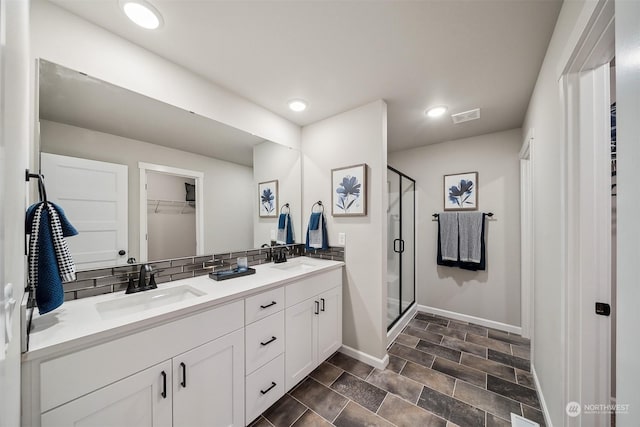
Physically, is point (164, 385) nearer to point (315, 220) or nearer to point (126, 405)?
point (126, 405)

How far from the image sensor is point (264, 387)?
146 cm

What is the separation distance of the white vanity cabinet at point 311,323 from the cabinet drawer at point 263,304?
0.08 metres

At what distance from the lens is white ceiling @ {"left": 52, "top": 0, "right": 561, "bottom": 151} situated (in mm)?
1164

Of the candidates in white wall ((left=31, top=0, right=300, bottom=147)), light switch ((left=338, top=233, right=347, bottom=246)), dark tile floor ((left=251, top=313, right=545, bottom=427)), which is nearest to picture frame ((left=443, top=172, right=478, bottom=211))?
dark tile floor ((left=251, top=313, right=545, bottom=427))

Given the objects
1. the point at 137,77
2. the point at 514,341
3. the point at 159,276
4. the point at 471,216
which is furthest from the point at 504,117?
the point at 159,276

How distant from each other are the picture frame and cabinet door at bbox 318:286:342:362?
194cm

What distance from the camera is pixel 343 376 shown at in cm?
190

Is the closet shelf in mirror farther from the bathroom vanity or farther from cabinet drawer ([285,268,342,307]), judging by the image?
cabinet drawer ([285,268,342,307])

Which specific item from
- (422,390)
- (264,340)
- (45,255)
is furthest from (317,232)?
(45,255)

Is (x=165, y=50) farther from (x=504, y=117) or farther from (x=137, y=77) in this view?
(x=504, y=117)

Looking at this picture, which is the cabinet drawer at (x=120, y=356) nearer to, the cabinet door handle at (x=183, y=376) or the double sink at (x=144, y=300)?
the cabinet door handle at (x=183, y=376)

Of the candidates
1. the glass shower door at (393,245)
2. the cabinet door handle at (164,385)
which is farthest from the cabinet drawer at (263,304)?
the glass shower door at (393,245)

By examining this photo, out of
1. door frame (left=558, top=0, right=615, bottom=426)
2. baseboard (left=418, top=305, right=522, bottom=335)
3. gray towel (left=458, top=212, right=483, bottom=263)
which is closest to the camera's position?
door frame (left=558, top=0, right=615, bottom=426)

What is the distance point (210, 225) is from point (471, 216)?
293 cm
